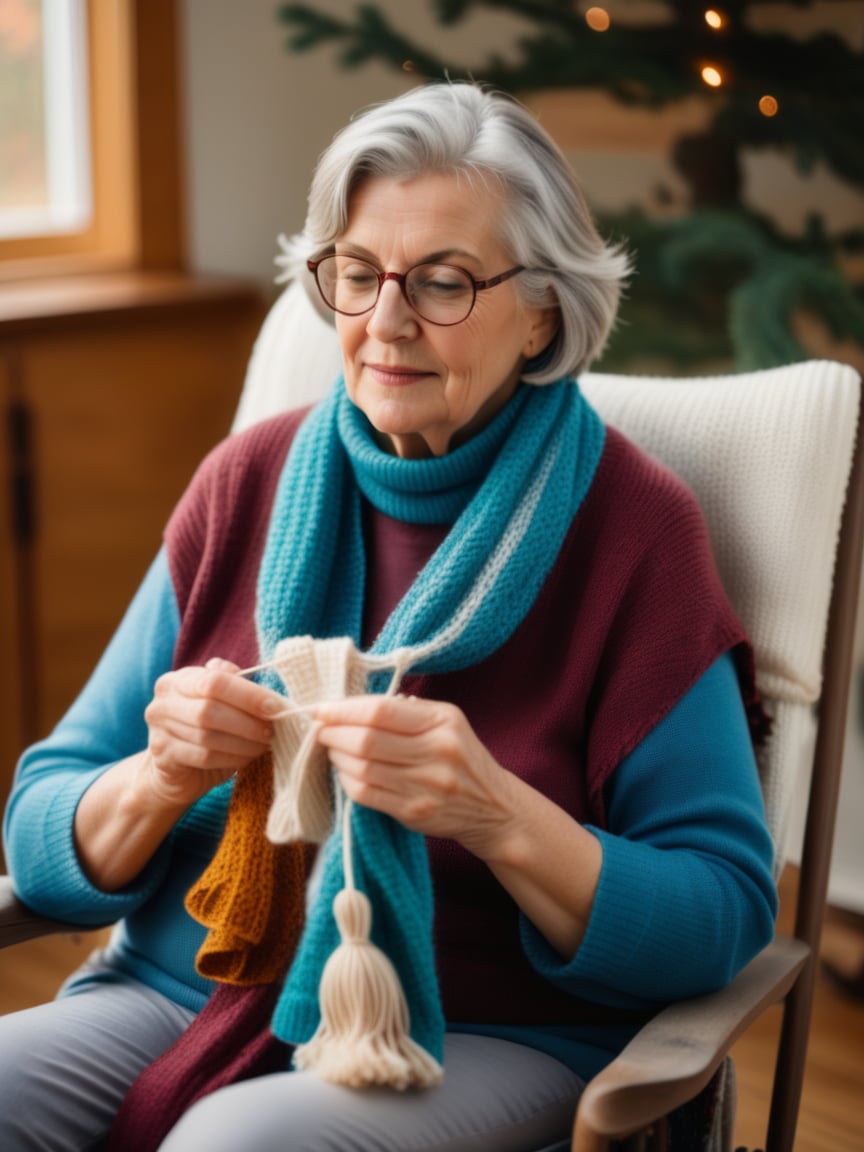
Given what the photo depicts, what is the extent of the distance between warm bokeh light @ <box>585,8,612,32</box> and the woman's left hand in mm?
1441

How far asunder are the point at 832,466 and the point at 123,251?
6.13ft

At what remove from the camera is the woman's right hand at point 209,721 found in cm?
116

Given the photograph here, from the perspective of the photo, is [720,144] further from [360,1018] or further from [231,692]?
[360,1018]

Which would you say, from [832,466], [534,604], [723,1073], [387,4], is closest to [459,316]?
[534,604]

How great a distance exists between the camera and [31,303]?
256cm

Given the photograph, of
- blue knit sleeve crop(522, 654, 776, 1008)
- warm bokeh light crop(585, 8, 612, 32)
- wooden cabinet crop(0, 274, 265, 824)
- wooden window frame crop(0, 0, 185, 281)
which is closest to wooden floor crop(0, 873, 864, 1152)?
wooden cabinet crop(0, 274, 265, 824)

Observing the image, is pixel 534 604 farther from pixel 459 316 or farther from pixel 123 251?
pixel 123 251

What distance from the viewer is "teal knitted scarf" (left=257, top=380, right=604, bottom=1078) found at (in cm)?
129

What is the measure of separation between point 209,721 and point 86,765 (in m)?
0.34

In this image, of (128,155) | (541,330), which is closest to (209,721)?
(541,330)

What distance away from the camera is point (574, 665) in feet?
4.33

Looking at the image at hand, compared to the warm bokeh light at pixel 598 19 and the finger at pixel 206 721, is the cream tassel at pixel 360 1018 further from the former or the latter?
the warm bokeh light at pixel 598 19

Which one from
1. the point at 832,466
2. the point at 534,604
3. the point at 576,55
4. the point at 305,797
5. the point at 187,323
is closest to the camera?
the point at 305,797

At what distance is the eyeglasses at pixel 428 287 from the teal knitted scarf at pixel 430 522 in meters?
0.13
